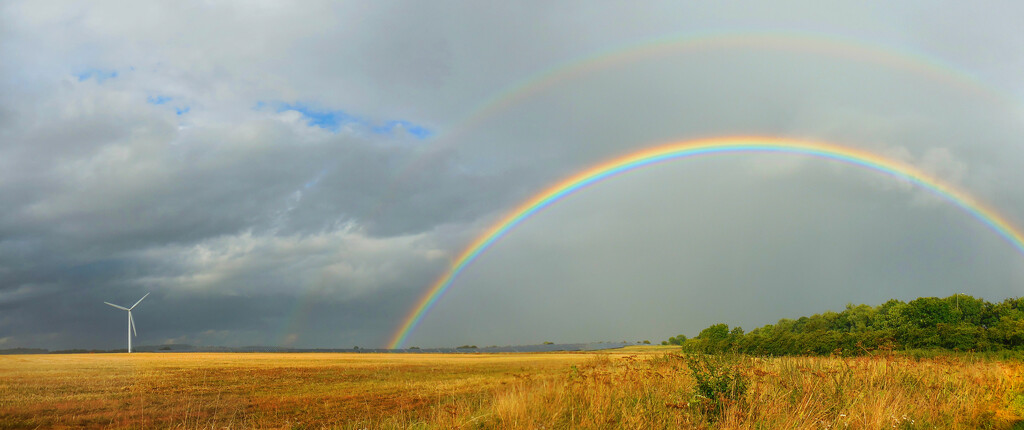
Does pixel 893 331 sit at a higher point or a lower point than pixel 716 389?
lower

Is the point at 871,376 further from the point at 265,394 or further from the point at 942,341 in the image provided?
the point at 265,394

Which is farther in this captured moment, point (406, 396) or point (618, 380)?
point (406, 396)

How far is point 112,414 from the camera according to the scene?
24.3m

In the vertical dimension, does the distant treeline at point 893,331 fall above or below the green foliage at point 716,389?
below

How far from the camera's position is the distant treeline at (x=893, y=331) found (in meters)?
30.9

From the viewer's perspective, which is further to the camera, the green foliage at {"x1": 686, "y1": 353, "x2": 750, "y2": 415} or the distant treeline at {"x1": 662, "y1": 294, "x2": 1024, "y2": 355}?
the distant treeline at {"x1": 662, "y1": 294, "x2": 1024, "y2": 355}

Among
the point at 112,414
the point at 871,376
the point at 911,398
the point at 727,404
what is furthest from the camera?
the point at 112,414

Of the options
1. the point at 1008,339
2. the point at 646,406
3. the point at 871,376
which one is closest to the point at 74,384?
the point at 646,406

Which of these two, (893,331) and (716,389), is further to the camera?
(893,331)

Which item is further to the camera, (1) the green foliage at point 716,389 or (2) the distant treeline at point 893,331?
(2) the distant treeline at point 893,331

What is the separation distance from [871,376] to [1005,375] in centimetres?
682

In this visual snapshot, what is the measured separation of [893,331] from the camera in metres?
35.1

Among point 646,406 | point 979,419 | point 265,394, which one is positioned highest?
point 646,406

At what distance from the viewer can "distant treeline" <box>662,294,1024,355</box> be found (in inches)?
1216
